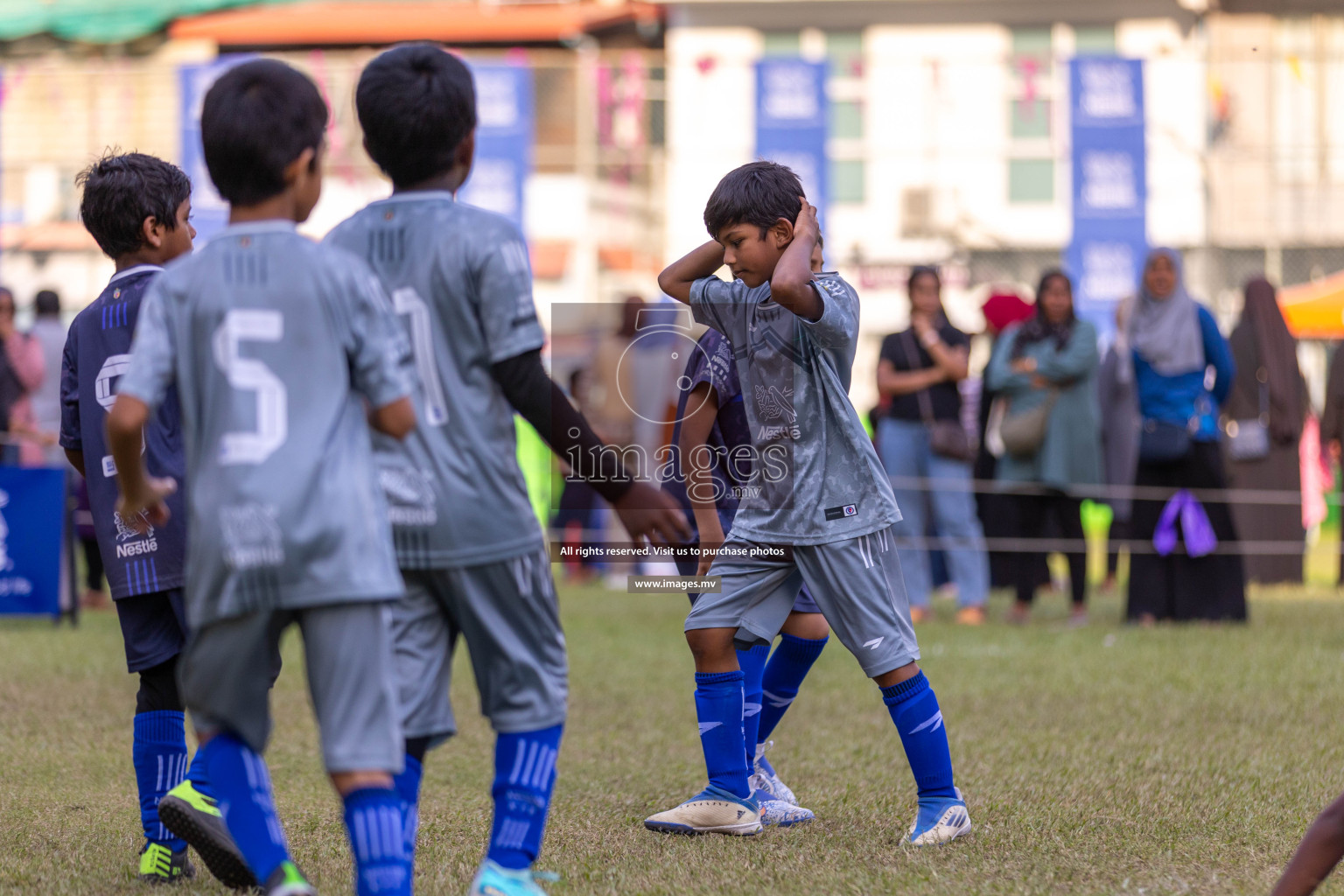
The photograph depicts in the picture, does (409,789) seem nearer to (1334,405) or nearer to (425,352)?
(425,352)

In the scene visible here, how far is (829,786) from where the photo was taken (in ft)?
17.0

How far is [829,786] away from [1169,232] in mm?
14208

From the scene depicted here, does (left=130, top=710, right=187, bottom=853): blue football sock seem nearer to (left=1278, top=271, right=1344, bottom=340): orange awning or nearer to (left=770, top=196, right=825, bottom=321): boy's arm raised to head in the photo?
(left=770, top=196, right=825, bottom=321): boy's arm raised to head

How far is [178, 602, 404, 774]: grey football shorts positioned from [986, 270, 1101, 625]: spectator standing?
801 centimetres

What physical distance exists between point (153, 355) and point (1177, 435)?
8.15m

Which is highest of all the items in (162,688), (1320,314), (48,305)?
(48,305)

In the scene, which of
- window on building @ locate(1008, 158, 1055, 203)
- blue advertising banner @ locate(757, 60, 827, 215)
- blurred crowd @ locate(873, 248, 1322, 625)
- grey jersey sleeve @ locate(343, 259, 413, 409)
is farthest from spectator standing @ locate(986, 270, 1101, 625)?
window on building @ locate(1008, 158, 1055, 203)

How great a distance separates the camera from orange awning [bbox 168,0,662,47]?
27734 millimetres

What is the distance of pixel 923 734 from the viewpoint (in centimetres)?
425

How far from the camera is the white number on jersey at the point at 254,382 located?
280 centimetres

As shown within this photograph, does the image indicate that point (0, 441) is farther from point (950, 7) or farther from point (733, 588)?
point (950, 7)

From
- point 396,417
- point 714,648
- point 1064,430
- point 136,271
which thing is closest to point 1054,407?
point 1064,430

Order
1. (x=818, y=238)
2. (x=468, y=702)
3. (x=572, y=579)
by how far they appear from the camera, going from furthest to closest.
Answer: (x=572, y=579), (x=468, y=702), (x=818, y=238)

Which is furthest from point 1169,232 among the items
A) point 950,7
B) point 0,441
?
point 0,441
